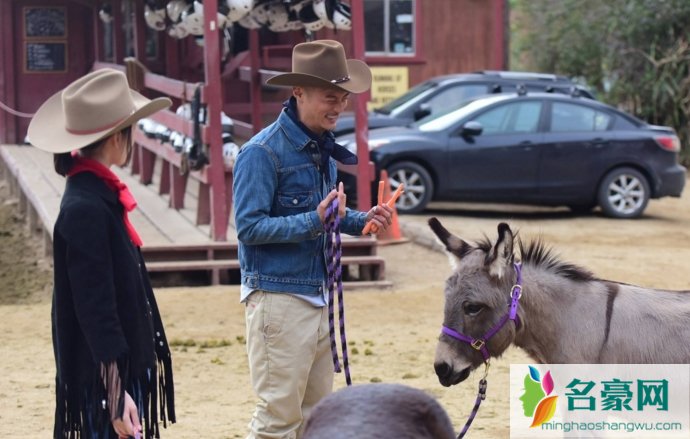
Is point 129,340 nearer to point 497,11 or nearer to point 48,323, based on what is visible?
point 48,323

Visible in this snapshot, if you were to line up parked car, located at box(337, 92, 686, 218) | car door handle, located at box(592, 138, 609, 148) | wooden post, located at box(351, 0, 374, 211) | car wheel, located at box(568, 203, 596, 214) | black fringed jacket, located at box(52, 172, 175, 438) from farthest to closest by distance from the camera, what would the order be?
car wheel, located at box(568, 203, 596, 214)
car door handle, located at box(592, 138, 609, 148)
parked car, located at box(337, 92, 686, 218)
wooden post, located at box(351, 0, 374, 211)
black fringed jacket, located at box(52, 172, 175, 438)

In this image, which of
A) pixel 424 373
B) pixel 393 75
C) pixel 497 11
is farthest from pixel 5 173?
pixel 424 373

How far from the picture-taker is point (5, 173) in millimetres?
20203

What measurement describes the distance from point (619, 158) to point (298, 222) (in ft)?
38.4

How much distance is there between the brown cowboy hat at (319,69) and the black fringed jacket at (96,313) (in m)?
1.07

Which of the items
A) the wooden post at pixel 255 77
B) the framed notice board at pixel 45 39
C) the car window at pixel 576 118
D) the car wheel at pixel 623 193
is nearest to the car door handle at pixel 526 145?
the car window at pixel 576 118

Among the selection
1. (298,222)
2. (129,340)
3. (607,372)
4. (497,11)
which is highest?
(497,11)

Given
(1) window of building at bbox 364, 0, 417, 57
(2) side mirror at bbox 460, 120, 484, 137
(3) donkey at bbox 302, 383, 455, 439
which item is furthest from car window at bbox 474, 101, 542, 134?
(3) donkey at bbox 302, 383, 455, 439

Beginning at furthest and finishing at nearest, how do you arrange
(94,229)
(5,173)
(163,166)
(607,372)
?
(5,173) < (163,166) < (607,372) < (94,229)

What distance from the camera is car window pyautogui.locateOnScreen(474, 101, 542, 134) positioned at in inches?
617

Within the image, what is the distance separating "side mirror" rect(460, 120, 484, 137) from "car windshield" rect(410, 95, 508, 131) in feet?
0.65

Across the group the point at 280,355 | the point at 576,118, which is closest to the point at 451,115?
the point at 576,118

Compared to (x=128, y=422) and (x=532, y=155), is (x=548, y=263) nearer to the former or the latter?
(x=128, y=422)

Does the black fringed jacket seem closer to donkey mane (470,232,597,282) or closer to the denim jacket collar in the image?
the denim jacket collar
